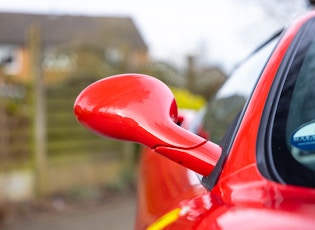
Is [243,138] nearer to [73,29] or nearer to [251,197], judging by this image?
[251,197]

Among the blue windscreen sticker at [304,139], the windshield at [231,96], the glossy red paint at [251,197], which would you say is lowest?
the windshield at [231,96]

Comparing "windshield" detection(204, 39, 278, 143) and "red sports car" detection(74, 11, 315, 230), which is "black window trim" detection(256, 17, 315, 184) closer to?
"red sports car" detection(74, 11, 315, 230)

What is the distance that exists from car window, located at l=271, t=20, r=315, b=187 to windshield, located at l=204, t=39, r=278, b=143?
59 cm

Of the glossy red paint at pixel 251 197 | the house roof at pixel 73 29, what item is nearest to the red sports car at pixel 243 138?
the glossy red paint at pixel 251 197

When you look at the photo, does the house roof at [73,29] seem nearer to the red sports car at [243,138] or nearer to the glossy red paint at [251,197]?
the red sports car at [243,138]

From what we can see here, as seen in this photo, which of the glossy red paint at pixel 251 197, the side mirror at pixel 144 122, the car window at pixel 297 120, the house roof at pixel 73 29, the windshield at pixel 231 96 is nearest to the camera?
the glossy red paint at pixel 251 197

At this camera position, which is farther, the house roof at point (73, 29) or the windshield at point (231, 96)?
the house roof at point (73, 29)

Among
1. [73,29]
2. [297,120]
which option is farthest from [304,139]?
[73,29]

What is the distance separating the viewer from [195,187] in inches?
63.4

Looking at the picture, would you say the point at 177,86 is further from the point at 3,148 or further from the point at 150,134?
the point at 150,134

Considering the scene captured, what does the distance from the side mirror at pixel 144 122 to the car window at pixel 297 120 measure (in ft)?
0.62

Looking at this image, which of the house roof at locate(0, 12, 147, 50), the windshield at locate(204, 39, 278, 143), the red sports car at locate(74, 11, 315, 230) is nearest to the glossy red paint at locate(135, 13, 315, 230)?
the red sports car at locate(74, 11, 315, 230)

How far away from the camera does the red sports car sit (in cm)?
125

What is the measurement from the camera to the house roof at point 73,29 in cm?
929
